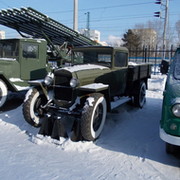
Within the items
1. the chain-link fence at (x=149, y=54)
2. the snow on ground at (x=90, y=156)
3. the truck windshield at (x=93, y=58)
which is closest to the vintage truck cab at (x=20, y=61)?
the snow on ground at (x=90, y=156)

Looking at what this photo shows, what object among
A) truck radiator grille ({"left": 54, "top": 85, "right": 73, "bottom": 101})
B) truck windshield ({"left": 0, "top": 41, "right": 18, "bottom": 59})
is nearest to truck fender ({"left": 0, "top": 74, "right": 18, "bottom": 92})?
truck windshield ({"left": 0, "top": 41, "right": 18, "bottom": 59})

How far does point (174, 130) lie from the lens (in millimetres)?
2811

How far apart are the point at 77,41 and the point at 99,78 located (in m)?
5.83

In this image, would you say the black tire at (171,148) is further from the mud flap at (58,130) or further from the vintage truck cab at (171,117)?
the mud flap at (58,130)

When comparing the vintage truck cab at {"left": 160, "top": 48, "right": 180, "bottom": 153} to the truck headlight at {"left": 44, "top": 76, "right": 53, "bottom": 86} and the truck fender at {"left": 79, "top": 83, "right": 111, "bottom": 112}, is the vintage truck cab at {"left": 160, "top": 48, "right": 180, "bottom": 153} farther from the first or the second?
the truck headlight at {"left": 44, "top": 76, "right": 53, "bottom": 86}

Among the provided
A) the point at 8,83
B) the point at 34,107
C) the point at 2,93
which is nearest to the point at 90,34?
the point at 8,83

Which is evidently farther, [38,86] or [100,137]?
[38,86]

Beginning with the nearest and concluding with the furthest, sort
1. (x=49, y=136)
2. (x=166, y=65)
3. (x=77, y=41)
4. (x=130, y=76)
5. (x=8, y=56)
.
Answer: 1. (x=49, y=136)
2. (x=166, y=65)
3. (x=130, y=76)
4. (x=8, y=56)
5. (x=77, y=41)

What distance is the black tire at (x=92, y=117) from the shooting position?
12.0ft

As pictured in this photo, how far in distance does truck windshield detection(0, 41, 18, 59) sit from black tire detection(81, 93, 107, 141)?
13.1ft

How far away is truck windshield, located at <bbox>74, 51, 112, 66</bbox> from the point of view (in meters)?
5.16

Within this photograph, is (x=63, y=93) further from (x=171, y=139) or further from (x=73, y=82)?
(x=171, y=139)

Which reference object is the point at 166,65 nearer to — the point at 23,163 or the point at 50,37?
the point at 23,163

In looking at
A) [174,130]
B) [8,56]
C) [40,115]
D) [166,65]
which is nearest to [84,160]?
[174,130]
